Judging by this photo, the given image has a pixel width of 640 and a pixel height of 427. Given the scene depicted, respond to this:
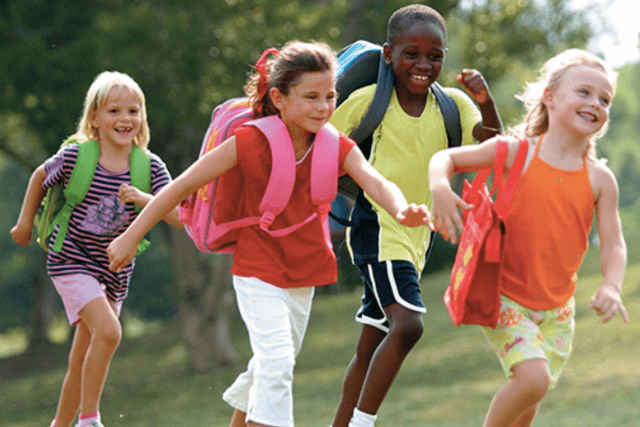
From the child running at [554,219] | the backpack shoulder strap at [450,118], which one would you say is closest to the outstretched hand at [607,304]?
the child running at [554,219]

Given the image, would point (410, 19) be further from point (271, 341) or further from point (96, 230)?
point (96, 230)

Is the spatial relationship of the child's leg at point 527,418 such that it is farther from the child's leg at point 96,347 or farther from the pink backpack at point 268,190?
the child's leg at point 96,347

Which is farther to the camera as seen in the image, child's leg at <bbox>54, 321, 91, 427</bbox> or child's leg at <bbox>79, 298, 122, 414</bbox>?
child's leg at <bbox>54, 321, 91, 427</bbox>

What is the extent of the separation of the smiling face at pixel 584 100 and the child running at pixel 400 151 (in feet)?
1.87

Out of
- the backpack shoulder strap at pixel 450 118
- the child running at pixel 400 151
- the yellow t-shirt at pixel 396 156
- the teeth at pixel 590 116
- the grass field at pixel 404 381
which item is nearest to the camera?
the teeth at pixel 590 116

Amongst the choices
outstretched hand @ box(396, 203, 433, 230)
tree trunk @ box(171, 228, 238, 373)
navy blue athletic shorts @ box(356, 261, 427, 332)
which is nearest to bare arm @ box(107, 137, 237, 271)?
outstretched hand @ box(396, 203, 433, 230)

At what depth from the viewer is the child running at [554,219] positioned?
12.3 ft

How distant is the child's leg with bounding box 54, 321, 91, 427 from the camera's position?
5.09 meters

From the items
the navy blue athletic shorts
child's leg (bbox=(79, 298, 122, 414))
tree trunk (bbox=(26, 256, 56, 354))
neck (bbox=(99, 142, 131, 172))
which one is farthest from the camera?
tree trunk (bbox=(26, 256, 56, 354))

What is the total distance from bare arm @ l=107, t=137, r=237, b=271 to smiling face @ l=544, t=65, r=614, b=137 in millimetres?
1468

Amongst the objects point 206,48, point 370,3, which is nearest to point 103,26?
point 206,48

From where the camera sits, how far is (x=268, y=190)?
3.78 metres

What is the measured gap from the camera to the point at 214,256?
16812 mm

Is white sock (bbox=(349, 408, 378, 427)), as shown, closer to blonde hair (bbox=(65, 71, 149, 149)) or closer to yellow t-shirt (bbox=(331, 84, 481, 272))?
yellow t-shirt (bbox=(331, 84, 481, 272))
